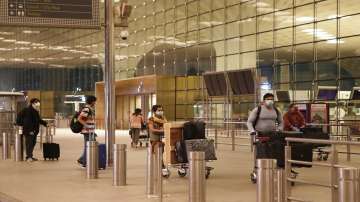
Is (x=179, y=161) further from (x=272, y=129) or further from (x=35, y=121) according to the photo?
(x=35, y=121)

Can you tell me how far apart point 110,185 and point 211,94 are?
49.9 ft

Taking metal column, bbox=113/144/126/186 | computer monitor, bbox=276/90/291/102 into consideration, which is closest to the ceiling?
computer monitor, bbox=276/90/291/102

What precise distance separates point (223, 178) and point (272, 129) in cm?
179

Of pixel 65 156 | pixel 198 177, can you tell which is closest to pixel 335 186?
pixel 198 177

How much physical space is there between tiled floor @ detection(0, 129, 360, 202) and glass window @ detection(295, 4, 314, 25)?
1415cm

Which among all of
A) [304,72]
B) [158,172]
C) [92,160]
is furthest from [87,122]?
[304,72]

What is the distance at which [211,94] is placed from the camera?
1064 inches

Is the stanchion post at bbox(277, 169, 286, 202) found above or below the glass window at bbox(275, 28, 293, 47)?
below

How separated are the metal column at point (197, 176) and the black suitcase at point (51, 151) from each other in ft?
36.9

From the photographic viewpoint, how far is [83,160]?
15898 millimetres

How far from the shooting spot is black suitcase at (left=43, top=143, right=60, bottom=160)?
19.0m

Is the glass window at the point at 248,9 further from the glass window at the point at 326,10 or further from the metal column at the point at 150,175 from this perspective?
the metal column at the point at 150,175

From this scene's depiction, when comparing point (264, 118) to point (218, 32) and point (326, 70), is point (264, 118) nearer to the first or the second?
point (326, 70)

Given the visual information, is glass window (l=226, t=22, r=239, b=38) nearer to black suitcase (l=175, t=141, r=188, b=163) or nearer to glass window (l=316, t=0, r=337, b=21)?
glass window (l=316, t=0, r=337, b=21)
